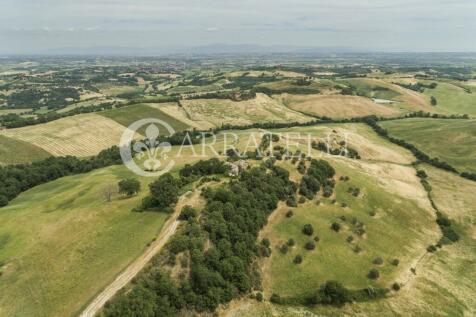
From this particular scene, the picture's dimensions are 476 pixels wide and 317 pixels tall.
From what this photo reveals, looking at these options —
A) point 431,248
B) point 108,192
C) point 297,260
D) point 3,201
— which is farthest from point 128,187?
point 431,248

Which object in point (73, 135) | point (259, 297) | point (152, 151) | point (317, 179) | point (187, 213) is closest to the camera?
point (259, 297)

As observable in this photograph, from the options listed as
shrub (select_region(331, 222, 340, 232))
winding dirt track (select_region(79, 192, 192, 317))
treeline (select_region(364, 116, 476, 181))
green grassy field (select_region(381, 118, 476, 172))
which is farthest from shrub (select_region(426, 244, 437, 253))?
green grassy field (select_region(381, 118, 476, 172))

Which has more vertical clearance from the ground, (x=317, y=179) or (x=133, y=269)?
(x=317, y=179)

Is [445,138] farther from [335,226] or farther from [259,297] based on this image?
[259,297]

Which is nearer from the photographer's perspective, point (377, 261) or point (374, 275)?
point (374, 275)

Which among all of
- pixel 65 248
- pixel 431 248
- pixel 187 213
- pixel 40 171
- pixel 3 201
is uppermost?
pixel 187 213

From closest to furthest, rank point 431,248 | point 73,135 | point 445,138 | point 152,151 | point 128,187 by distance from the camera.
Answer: point 128,187
point 431,248
point 152,151
point 445,138
point 73,135
